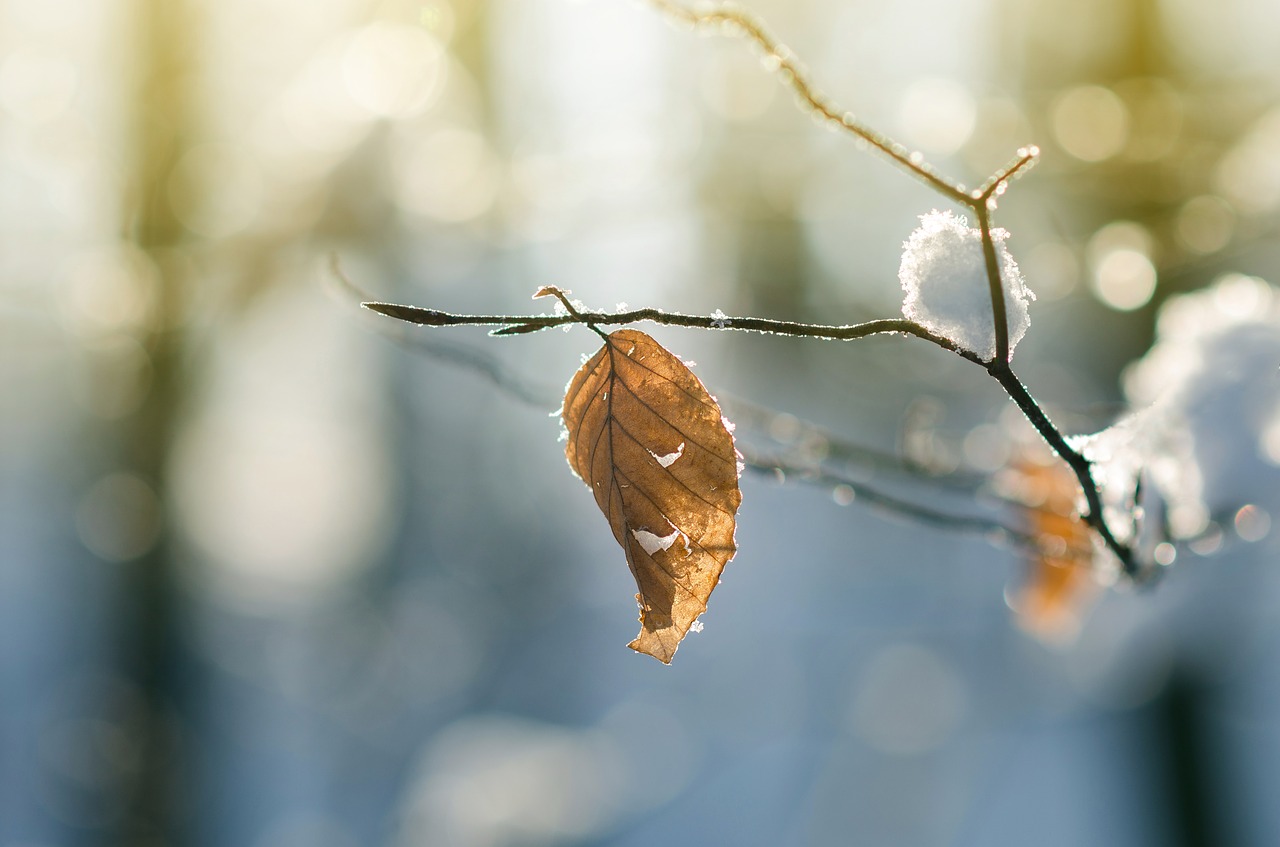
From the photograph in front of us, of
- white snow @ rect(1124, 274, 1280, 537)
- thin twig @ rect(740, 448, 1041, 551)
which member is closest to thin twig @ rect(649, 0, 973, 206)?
thin twig @ rect(740, 448, 1041, 551)

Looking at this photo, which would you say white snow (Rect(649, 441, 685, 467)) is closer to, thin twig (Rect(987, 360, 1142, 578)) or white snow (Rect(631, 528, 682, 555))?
white snow (Rect(631, 528, 682, 555))

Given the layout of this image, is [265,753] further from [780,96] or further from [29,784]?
[780,96]

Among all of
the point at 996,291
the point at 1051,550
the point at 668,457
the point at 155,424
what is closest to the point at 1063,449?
the point at 996,291

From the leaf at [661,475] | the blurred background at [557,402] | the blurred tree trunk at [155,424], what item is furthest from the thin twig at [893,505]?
the blurred tree trunk at [155,424]

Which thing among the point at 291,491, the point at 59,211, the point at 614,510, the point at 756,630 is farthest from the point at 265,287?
the point at 291,491

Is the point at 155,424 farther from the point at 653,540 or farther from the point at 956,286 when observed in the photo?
the point at 956,286

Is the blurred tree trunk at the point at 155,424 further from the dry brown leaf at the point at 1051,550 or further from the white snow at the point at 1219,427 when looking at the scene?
the white snow at the point at 1219,427
